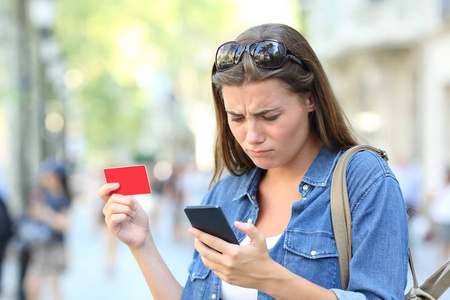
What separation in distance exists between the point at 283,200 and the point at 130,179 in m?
0.52

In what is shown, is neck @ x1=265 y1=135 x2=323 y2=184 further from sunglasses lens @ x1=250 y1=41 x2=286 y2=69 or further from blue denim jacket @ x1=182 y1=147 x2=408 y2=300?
sunglasses lens @ x1=250 y1=41 x2=286 y2=69

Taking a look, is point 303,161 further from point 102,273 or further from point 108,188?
point 102,273

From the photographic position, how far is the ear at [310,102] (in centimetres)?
198

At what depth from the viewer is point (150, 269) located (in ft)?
7.22

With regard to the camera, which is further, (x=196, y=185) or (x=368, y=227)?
(x=196, y=185)

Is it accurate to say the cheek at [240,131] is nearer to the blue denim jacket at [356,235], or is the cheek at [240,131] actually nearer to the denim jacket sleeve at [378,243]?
the blue denim jacket at [356,235]

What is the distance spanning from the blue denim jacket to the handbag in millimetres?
18

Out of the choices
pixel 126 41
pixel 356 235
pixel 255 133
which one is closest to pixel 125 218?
pixel 255 133

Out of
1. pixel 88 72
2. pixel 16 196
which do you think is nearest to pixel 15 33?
pixel 16 196

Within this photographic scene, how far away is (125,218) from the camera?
214 centimetres

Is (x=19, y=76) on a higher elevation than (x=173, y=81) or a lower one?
higher

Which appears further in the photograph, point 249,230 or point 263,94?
point 263,94

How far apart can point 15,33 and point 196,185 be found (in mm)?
5605

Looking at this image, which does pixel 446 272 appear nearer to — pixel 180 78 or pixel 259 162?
pixel 259 162
